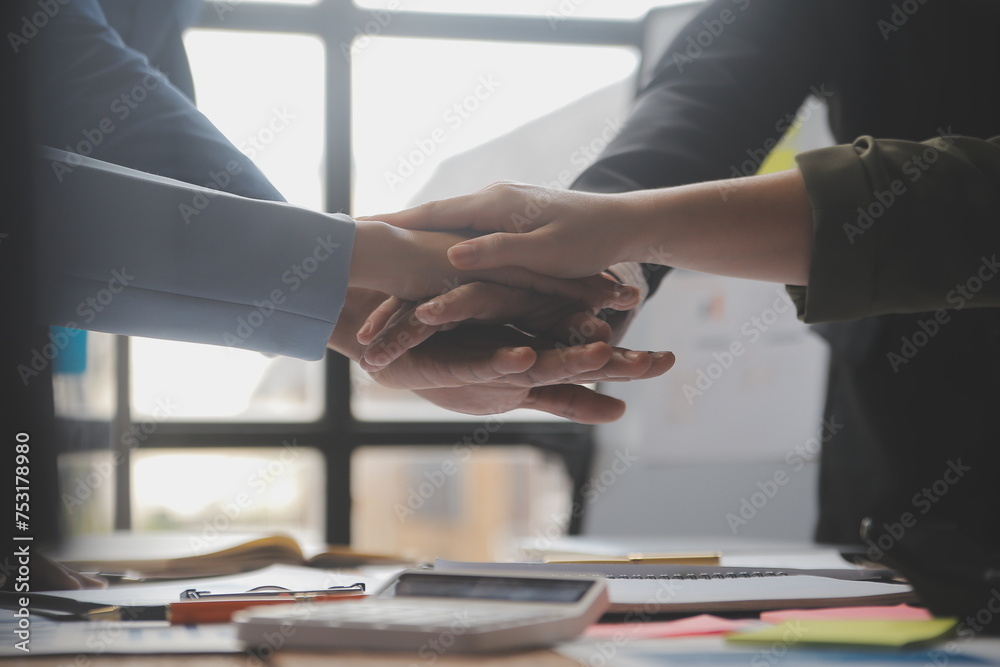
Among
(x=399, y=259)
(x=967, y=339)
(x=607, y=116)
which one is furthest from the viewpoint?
(x=607, y=116)

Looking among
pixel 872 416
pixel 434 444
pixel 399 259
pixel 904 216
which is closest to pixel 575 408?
pixel 399 259

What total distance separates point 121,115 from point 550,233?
52cm

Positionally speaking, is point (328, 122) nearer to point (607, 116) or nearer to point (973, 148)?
point (607, 116)

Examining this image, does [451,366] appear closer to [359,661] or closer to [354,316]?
[354,316]

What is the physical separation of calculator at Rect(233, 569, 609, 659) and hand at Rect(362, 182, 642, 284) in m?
0.45

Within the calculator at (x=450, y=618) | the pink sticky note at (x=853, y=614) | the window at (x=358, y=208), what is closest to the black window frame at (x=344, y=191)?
the window at (x=358, y=208)

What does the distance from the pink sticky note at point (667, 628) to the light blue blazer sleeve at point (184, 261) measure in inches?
20.2

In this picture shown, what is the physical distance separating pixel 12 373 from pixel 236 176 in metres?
0.47

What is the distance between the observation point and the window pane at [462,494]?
228 cm

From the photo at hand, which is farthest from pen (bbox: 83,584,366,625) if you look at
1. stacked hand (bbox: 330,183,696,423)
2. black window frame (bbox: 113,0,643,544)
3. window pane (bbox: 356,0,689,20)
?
window pane (bbox: 356,0,689,20)

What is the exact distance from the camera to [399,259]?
0.90 meters

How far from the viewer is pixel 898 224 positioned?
0.72 meters

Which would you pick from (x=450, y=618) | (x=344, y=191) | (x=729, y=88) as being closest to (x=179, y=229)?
(x=450, y=618)

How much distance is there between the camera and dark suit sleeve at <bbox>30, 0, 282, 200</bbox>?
0.89 metres
